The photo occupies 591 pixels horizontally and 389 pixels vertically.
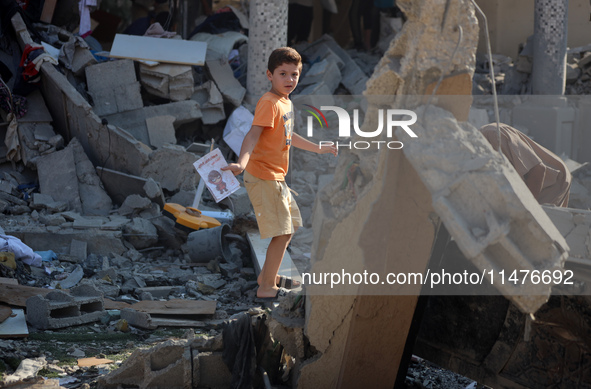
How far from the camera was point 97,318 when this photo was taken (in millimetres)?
4891

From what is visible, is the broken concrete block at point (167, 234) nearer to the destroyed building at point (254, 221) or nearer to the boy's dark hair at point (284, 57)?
the destroyed building at point (254, 221)

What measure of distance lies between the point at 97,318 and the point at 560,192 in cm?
376

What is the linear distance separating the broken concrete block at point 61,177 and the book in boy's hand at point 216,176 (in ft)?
8.41

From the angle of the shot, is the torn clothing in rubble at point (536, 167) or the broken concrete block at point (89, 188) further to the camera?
the broken concrete block at point (89, 188)

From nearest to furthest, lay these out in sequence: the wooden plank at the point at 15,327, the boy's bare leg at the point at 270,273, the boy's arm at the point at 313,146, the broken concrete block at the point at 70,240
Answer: the boy's arm at the point at 313,146 < the wooden plank at the point at 15,327 < the boy's bare leg at the point at 270,273 < the broken concrete block at the point at 70,240

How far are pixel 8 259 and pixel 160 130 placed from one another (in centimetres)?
Answer: 349

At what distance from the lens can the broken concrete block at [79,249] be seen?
6.41 meters

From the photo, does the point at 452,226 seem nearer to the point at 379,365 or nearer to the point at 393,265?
the point at 393,265

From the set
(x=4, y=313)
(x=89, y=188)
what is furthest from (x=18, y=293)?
(x=89, y=188)

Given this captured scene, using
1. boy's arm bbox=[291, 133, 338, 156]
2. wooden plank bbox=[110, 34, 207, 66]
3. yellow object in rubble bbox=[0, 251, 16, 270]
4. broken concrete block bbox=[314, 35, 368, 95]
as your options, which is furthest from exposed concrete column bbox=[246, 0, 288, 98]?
boy's arm bbox=[291, 133, 338, 156]

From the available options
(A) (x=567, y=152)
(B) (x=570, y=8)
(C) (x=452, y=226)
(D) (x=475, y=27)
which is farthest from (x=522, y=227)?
(B) (x=570, y=8)

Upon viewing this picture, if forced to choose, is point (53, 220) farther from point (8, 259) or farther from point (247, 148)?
point (247, 148)

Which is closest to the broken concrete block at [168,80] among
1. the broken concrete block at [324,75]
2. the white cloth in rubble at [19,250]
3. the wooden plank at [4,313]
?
the broken concrete block at [324,75]

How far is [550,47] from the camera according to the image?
10.4 m
